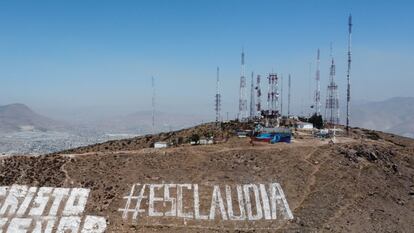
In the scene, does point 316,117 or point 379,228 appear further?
point 316,117

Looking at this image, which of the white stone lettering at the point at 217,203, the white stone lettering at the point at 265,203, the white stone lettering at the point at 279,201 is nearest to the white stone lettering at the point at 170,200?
the white stone lettering at the point at 217,203

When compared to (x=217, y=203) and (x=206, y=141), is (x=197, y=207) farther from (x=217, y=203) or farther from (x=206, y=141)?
(x=206, y=141)

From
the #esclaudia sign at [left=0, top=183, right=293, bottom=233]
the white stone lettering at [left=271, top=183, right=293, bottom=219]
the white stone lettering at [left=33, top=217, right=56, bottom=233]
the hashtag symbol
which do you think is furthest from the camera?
the white stone lettering at [left=271, top=183, right=293, bottom=219]

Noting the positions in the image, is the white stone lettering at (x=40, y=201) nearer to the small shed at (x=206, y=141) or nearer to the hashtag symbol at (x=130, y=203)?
the hashtag symbol at (x=130, y=203)

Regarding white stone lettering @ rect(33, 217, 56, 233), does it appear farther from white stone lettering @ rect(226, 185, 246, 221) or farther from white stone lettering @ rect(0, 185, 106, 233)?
white stone lettering @ rect(226, 185, 246, 221)

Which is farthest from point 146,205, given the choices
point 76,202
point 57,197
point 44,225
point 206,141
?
point 206,141

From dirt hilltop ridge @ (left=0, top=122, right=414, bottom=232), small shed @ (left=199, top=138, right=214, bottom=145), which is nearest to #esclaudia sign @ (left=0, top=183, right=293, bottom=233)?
dirt hilltop ridge @ (left=0, top=122, right=414, bottom=232)

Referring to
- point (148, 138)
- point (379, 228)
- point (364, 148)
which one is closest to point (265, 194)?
point (379, 228)

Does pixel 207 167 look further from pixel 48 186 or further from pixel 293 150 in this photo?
pixel 48 186
